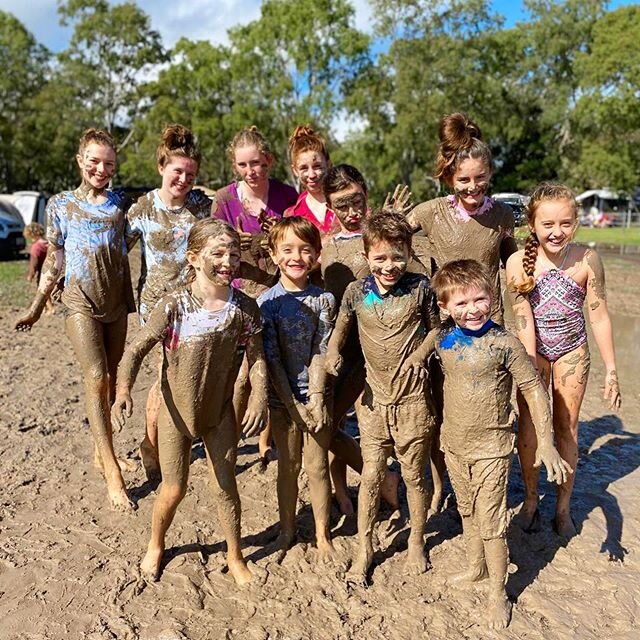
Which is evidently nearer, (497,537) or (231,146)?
(497,537)

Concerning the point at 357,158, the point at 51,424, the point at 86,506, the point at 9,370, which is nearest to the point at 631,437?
the point at 86,506

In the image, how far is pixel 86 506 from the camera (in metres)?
4.18

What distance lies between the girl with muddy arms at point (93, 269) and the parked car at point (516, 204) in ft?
7.57

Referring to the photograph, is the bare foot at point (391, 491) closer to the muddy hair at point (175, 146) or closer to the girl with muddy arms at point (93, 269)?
the girl with muddy arms at point (93, 269)

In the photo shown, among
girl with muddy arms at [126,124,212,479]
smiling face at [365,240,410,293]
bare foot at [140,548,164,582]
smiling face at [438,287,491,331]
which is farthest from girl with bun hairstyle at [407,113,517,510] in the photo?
bare foot at [140,548,164,582]

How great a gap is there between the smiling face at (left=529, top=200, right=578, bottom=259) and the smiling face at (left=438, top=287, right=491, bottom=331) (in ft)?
2.45

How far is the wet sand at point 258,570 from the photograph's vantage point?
3.12m

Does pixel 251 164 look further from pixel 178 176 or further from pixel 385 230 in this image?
pixel 385 230


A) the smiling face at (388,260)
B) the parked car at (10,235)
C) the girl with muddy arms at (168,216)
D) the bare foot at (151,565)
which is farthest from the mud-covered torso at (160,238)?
the parked car at (10,235)

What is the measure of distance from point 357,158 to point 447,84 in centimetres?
590

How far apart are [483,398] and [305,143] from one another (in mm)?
1818

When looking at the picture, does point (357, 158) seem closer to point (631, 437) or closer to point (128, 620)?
point (631, 437)

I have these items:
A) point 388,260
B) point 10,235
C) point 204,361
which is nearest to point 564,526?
point 388,260

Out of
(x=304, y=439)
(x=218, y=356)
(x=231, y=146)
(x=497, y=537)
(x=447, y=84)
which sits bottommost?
(x=497, y=537)
